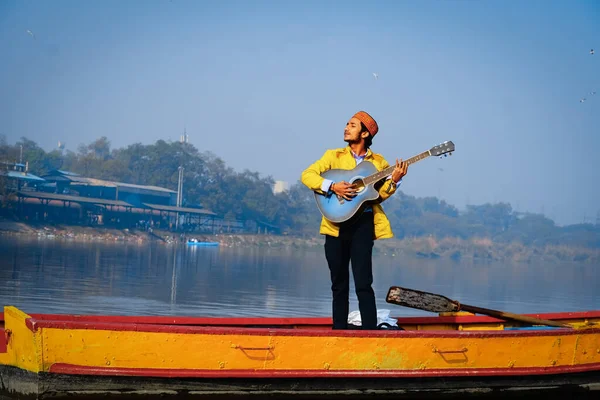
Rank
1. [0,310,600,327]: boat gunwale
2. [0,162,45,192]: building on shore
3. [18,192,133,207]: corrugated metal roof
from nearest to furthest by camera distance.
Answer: [0,310,600,327]: boat gunwale
[18,192,133,207]: corrugated metal roof
[0,162,45,192]: building on shore

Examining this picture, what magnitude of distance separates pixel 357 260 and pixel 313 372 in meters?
0.91

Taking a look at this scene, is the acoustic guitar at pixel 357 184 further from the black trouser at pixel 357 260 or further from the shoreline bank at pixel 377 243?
the shoreline bank at pixel 377 243

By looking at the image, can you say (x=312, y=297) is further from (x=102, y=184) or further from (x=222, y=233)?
(x=222, y=233)

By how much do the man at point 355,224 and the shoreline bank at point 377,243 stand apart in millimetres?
65593

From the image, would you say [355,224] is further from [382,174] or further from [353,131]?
[353,131]

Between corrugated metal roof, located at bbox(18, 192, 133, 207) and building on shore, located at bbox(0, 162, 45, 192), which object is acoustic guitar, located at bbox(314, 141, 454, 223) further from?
building on shore, located at bbox(0, 162, 45, 192)

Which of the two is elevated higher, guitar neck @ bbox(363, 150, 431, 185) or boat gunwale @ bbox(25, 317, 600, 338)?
guitar neck @ bbox(363, 150, 431, 185)

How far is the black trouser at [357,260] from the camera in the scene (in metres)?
6.37

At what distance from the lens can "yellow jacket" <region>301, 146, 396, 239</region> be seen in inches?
251

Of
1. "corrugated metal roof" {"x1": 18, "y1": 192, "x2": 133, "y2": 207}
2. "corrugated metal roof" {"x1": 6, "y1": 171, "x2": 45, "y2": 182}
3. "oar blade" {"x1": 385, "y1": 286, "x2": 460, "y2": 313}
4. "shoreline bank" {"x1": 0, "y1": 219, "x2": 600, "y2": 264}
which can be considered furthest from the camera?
"corrugated metal roof" {"x1": 6, "y1": 171, "x2": 45, "y2": 182}

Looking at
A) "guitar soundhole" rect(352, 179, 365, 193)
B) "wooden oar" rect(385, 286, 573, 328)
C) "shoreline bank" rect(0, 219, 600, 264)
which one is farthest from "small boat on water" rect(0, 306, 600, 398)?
"shoreline bank" rect(0, 219, 600, 264)

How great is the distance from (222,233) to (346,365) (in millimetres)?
94508

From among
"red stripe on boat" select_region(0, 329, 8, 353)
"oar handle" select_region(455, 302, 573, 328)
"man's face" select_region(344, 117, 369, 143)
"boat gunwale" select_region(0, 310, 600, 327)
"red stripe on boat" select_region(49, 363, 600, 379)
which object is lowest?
"red stripe on boat" select_region(49, 363, 600, 379)

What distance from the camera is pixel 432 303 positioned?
7.25m
